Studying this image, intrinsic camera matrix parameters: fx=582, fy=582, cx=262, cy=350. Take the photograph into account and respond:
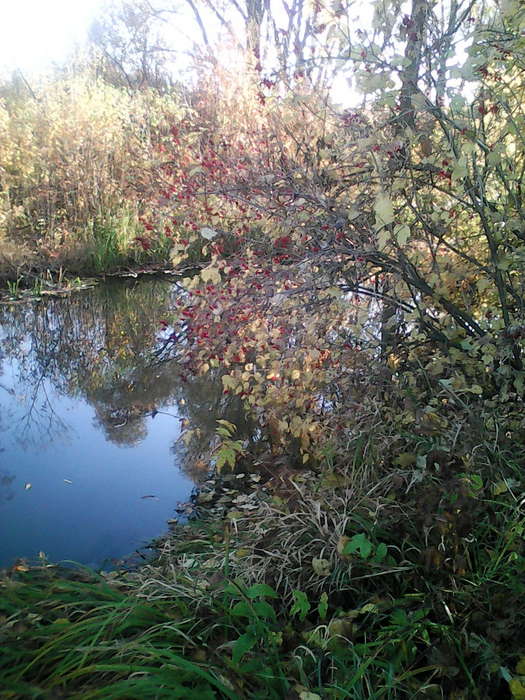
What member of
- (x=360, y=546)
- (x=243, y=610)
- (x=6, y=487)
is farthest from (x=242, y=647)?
(x=6, y=487)

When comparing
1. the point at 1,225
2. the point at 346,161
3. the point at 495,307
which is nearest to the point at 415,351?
the point at 495,307

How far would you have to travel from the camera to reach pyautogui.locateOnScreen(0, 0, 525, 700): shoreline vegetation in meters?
1.78

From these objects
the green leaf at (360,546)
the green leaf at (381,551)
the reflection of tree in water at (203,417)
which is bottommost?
the green leaf at (381,551)

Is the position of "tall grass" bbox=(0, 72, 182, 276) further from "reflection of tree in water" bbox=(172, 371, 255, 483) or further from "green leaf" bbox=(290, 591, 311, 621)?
"green leaf" bbox=(290, 591, 311, 621)

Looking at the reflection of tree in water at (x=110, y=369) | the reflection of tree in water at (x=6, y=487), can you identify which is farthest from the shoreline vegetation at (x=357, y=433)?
the reflection of tree in water at (x=6, y=487)

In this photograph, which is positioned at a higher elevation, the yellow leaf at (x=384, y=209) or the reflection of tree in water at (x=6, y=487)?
the yellow leaf at (x=384, y=209)

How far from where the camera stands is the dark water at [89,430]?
3.45 m

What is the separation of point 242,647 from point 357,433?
57.1 inches

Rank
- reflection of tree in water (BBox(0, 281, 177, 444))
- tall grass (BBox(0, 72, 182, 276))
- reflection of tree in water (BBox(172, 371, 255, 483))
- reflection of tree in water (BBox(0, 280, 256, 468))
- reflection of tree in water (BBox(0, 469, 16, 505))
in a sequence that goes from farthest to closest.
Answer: tall grass (BBox(0, 72, 182, 276))
reflection of tree in water (BBox(0, 281, 177, 444))
reflection of tree in water (BBox(0, 280, 256, 468))
reflection of tree in water (BBox(172, 371, 255, 483))
reflection of tree in water (BBox(0, 469, 16, 505))

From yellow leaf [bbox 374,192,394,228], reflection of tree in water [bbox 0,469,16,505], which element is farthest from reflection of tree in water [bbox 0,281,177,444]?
yellow leaf [bbox 374,192,394,228]

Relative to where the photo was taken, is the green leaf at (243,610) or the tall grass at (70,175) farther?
the tall grass at (70,175)

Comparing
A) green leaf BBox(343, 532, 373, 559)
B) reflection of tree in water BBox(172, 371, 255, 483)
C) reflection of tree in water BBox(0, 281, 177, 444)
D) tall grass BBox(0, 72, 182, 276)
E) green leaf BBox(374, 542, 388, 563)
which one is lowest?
green leaf BBox(374, 542, 388, 563)

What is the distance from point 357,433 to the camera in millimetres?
3014

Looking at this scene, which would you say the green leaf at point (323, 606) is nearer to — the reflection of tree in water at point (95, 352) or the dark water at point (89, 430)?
the dark water at point (89, 430)
